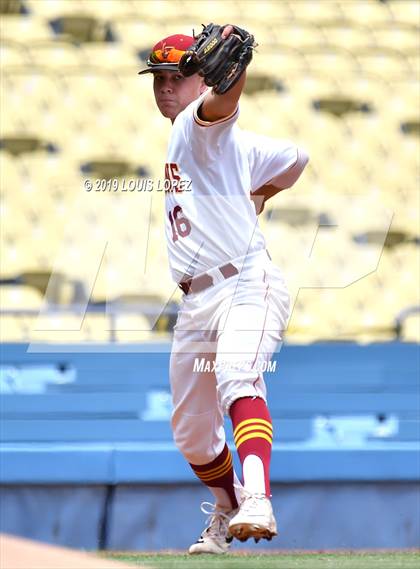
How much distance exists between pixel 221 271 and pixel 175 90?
0.58 meters

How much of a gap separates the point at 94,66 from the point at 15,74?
0.52 metres

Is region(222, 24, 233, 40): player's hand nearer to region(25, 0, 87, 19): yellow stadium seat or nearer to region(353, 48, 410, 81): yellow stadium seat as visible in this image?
region(25, 0, 87, 19): yellow stadium seat

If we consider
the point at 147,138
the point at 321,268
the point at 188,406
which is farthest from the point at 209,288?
the point at 147,138

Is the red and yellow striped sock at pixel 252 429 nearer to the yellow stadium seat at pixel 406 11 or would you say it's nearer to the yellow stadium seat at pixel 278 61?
the yellow stadium seat at pixel 278 61

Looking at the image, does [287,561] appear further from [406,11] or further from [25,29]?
[406,11]

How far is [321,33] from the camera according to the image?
8055 mm

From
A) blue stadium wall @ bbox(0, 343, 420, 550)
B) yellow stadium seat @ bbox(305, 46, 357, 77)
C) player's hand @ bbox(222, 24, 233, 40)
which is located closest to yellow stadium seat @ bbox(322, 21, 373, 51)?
yellow stadium seat @ bbox(305, 46, 357, 77)

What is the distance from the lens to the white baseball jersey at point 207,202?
10.2 feet

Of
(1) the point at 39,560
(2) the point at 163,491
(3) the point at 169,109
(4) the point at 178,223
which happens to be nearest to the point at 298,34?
(2) the point at 163,491

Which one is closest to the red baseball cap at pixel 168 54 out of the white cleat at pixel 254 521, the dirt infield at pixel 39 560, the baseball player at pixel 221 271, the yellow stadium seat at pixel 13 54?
the baseball player at pixel 221 271

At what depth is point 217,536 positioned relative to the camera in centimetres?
348

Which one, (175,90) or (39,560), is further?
(175,90)

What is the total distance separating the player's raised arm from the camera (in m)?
2.83

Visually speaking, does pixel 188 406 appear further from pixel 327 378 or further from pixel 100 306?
pixel 100 306
